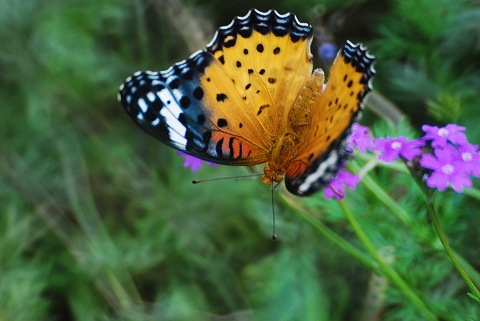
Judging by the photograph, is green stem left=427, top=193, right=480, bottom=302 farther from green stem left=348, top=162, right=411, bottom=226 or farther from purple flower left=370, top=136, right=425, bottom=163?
green stem left=348, top=162, right=411, bottom=226

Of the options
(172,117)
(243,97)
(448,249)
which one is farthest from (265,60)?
(448,249)

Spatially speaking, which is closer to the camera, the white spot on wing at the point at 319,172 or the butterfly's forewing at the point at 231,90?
the white spot on wing at the point at 319,172

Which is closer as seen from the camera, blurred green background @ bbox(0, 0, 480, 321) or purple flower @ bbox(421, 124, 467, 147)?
purple flower @ bbox(421, 124, 467, 147)

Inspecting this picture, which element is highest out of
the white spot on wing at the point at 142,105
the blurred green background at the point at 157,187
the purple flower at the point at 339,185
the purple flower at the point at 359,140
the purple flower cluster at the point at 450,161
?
the white spot on wing at the point at 142,105

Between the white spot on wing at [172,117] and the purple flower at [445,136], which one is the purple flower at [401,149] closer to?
the purple flower at [445,136]

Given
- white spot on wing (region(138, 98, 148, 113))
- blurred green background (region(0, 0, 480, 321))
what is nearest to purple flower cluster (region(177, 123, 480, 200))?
white spot on wing (region(138, 98, 148, 113))

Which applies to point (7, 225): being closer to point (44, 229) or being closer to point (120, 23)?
point (44, 229)

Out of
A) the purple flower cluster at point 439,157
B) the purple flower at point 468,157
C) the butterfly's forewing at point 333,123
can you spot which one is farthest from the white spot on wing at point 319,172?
the purple flower at point 468,157

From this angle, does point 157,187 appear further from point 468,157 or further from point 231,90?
point 468,157

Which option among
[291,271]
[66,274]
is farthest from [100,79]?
[291,271]
